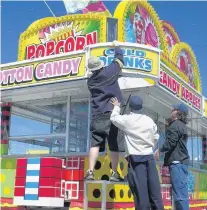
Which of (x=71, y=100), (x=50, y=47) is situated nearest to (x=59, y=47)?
(x=50, y=47)

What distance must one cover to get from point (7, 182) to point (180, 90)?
437 cm

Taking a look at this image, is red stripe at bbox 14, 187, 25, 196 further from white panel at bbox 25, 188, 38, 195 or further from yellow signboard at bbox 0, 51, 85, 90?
yellow signboard at bbox 0, 51, 85, 90

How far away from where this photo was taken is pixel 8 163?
850 centimetres

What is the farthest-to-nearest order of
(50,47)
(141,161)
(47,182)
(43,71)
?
1. (50,47)
2. (43,71)
3. (47,182)
4. (141,161)

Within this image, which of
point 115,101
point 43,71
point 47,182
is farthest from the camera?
point 43,71

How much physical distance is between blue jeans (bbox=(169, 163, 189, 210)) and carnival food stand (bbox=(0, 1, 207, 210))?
1.07 m

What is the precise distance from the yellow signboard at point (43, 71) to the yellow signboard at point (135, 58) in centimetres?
48

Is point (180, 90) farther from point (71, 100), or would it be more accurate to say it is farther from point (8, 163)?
point (8, 163)

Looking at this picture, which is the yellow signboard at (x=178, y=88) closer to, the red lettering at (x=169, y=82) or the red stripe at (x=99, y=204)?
the red lettering at (x=169, y=82)

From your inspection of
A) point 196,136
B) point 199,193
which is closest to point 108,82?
point 199,193

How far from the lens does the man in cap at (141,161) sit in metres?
4.48

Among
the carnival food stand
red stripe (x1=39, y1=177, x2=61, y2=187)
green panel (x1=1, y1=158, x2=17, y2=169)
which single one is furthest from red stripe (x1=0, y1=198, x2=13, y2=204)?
red stripe (x1=39, y1=177, x2=61, y2=187)

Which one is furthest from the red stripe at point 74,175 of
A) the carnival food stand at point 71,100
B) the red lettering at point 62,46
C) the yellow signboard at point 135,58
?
the red lettering at point 62,46

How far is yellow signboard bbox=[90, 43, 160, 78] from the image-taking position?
664 cm
